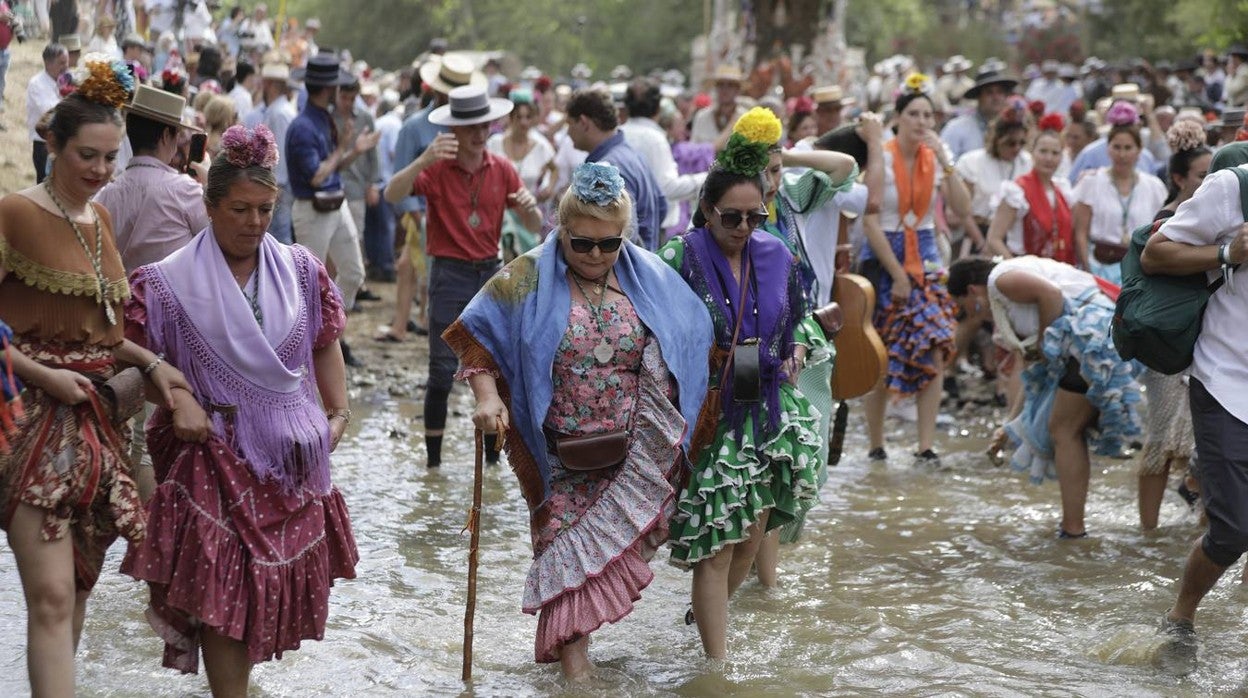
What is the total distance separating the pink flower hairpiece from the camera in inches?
184

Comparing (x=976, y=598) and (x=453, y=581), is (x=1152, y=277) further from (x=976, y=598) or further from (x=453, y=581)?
(x=453, y=581)

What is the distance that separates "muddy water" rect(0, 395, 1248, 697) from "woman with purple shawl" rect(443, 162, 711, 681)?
0.42 meters

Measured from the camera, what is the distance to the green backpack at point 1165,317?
18.6 ft

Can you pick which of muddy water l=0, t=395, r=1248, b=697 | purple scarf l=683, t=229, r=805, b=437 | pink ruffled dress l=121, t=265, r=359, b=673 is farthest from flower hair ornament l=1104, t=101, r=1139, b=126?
pink ruffled dress l=121, t=265, r=359, b=673

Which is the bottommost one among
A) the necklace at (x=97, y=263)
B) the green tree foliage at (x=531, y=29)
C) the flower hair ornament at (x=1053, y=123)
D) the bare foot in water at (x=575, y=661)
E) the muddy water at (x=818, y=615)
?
the muddy water at (x=818, y=615)

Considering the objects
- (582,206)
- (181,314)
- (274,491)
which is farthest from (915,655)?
(181,314)

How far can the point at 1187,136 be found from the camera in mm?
7418

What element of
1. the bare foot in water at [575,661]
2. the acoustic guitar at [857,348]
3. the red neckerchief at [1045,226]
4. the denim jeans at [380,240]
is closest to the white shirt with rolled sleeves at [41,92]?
the denim jeans at [380,240]

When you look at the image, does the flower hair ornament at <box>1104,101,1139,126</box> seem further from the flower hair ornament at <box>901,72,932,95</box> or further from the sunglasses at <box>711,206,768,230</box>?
the sunglasses at <box>711,206,768,230</box>

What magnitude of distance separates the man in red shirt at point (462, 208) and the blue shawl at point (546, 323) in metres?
3.41

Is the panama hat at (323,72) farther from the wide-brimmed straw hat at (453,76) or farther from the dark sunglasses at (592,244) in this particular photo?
the dark sunglasses at (592,244)

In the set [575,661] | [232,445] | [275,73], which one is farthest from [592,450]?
[275,73]

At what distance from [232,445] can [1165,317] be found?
327 cm

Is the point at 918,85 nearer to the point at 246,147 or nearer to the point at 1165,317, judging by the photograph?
the point at 1165,317
